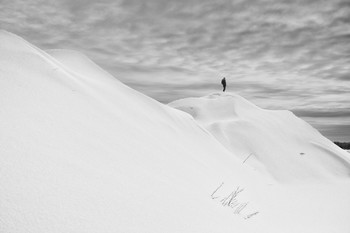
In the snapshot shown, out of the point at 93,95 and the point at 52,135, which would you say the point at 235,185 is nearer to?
the point at 93,95

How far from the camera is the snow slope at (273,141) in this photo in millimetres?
5887

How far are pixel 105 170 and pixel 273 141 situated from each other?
5692mm

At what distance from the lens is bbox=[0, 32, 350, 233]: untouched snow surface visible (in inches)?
48.0

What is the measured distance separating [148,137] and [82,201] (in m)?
1.42

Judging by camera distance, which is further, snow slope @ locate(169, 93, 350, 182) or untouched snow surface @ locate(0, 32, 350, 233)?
snow slope @ locate(169, 93, 350, 182)

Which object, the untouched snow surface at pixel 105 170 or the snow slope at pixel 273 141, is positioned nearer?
the untouched snow surface at pixel 105 170

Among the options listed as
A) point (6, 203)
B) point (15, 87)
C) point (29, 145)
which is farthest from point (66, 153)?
point (15, 87)

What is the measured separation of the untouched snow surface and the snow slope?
185 centimetres

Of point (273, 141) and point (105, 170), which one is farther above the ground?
point (273, 141)

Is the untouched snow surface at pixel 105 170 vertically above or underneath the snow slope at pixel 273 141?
underneath

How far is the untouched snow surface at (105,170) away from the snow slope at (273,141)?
6.06ft

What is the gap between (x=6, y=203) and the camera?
1092 mm

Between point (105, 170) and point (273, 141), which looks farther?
point (273, 141)

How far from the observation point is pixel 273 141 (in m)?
6.67
